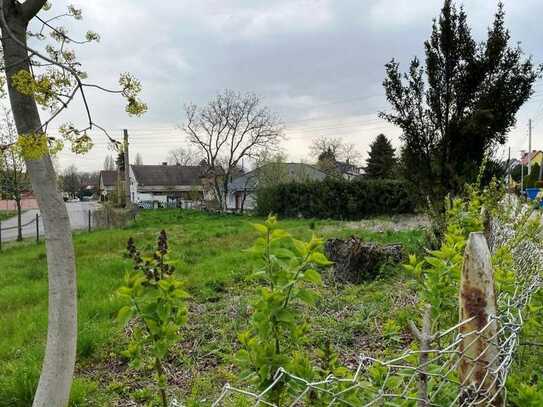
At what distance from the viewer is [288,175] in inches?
1211

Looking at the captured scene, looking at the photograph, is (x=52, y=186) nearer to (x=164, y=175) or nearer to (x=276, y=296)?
(x=276, y=296)

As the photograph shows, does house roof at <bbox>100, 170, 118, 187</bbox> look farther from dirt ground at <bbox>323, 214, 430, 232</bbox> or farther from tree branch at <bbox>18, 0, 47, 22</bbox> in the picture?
tree branch at <bbox>18, 0, 47, 22</bbox>

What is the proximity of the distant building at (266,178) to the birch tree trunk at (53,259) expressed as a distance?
22.1 meters

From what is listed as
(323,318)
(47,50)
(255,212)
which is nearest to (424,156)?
(323,318)

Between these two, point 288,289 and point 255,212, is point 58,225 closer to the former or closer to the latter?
point 288,289

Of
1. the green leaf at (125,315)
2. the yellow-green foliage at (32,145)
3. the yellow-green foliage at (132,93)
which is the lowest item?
the green leaf at (125,315)

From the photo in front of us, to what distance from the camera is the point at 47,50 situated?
7.61ft

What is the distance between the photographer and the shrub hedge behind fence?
20109 mm

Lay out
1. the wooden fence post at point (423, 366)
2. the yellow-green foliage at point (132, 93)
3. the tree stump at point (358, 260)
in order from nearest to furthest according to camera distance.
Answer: the wooden fence post at point (423, 366)
the yellow-green foliage at point (132, 93)
the tree stump at point (358, 260)

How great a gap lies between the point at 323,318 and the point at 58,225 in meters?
2.72

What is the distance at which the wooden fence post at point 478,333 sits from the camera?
1285 millimetres

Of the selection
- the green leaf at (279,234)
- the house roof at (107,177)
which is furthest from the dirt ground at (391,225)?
the house roof at (107,177)

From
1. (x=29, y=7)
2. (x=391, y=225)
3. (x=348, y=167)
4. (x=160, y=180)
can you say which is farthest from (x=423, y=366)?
(x=160, y=180)

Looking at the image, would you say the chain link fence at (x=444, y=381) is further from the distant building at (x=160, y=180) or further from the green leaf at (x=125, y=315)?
the distant building at (x=160, y=180)
